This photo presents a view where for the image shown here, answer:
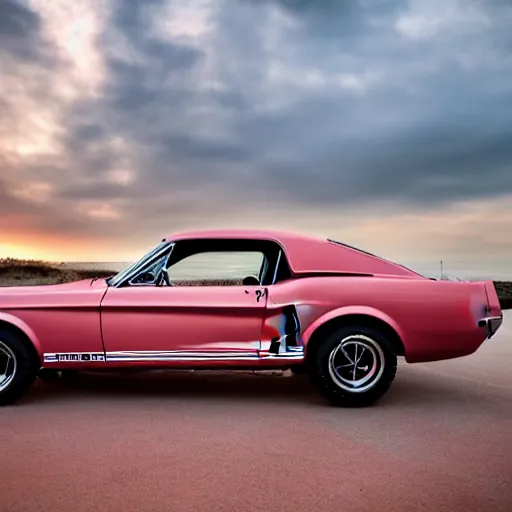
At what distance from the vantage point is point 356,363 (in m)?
5.94

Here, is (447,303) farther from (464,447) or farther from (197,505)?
(197,505)

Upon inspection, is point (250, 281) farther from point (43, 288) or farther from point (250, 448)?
point (250, 448)

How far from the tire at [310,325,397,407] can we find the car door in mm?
616

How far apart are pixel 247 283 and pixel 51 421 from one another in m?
2.33

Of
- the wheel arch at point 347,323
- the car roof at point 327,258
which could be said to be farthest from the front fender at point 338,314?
the car roof at point 327,258

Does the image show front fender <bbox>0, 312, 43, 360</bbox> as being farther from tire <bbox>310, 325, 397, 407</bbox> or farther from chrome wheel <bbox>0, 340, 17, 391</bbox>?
tire <bbox>310, 325, 397, 407</bbox>

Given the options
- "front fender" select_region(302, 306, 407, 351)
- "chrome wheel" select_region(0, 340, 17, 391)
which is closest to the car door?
"front fender" select_region(302, 306, 407, 351)

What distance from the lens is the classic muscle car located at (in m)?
5.90

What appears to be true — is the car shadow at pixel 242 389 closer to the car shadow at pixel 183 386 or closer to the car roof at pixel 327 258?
the car shadow at pixel 183 386

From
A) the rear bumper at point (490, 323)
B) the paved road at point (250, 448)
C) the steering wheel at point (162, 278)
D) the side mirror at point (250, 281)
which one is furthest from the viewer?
the side mirror at point (250, 281)

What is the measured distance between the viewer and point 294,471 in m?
4.07

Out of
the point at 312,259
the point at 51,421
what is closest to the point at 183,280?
the point at 312,259

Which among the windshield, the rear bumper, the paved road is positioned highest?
the windshield

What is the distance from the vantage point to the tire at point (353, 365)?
5848 mm
